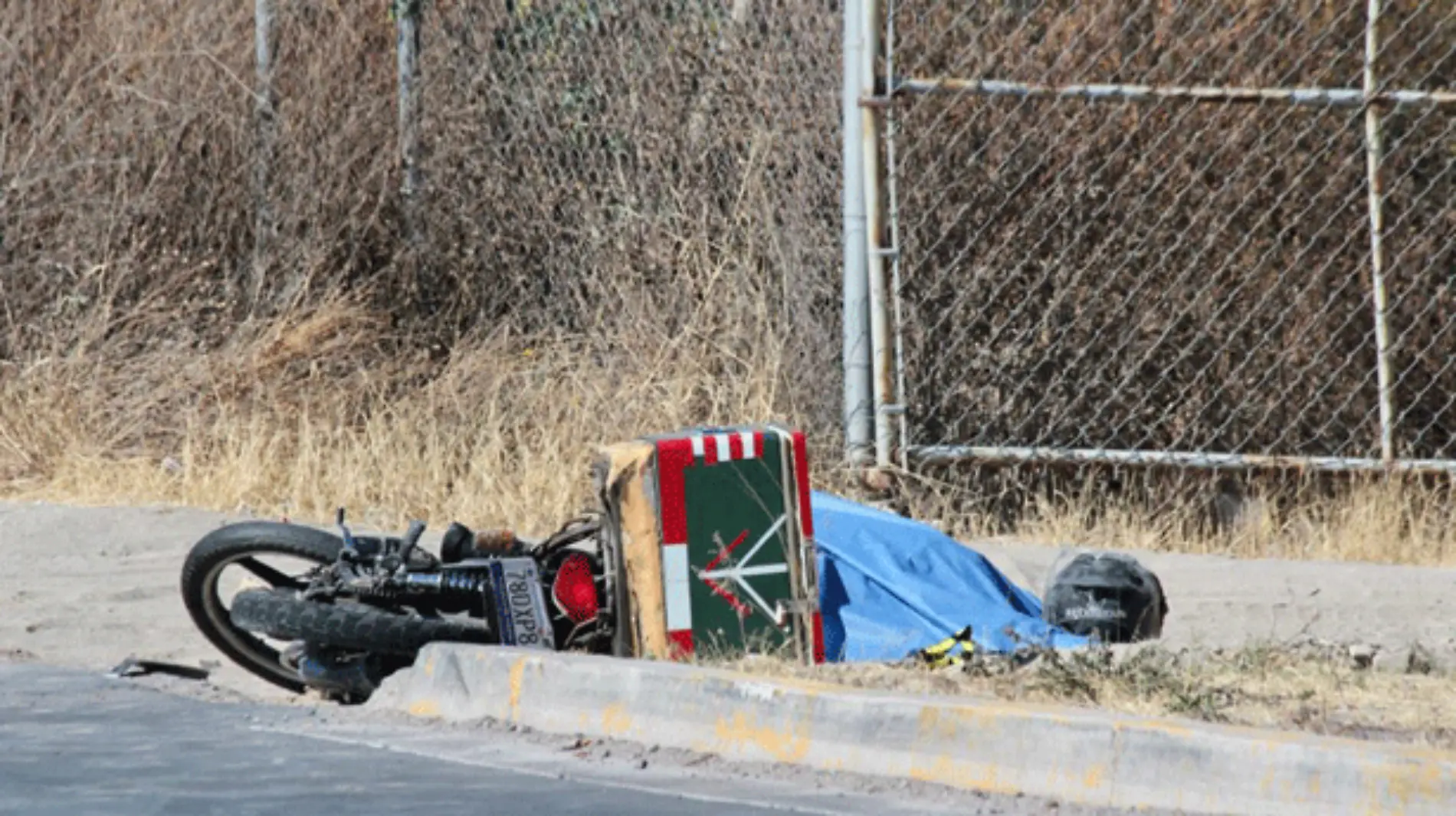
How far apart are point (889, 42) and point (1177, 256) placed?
1.54 meters

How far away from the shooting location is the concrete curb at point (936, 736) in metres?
4.81

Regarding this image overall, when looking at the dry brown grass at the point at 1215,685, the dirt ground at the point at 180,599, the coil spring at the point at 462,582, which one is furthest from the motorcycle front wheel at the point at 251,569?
the dry brown grass at the point at 1215,685

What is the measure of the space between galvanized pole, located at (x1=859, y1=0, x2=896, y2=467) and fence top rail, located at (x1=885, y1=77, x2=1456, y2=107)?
4.9 inches

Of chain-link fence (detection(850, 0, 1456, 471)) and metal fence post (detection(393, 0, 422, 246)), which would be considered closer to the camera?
chain-link fence (detection(850, 0, 1456, 471))

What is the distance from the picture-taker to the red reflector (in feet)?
21.5

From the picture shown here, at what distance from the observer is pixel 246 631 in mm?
6770

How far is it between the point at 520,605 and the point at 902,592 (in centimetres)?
172

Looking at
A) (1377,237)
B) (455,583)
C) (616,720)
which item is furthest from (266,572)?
(1377,237)

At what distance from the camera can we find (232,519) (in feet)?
30.6

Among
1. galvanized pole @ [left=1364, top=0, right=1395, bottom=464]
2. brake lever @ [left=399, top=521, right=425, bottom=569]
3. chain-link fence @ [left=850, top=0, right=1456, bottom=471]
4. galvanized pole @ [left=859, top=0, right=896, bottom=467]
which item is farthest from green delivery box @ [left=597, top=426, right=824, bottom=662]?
galvanized pole @ [left=1364, top=0, right=1395, bottom=464]

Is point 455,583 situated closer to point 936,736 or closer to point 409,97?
point 936,736

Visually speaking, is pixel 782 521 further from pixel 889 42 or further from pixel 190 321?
pixel 190 321

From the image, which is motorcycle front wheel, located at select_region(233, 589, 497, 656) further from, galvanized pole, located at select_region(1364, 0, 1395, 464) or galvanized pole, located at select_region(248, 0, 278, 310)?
galvanized pole, located at select_region(248, 0, 278, 310)

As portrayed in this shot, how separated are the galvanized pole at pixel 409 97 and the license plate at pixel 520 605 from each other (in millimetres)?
5094
